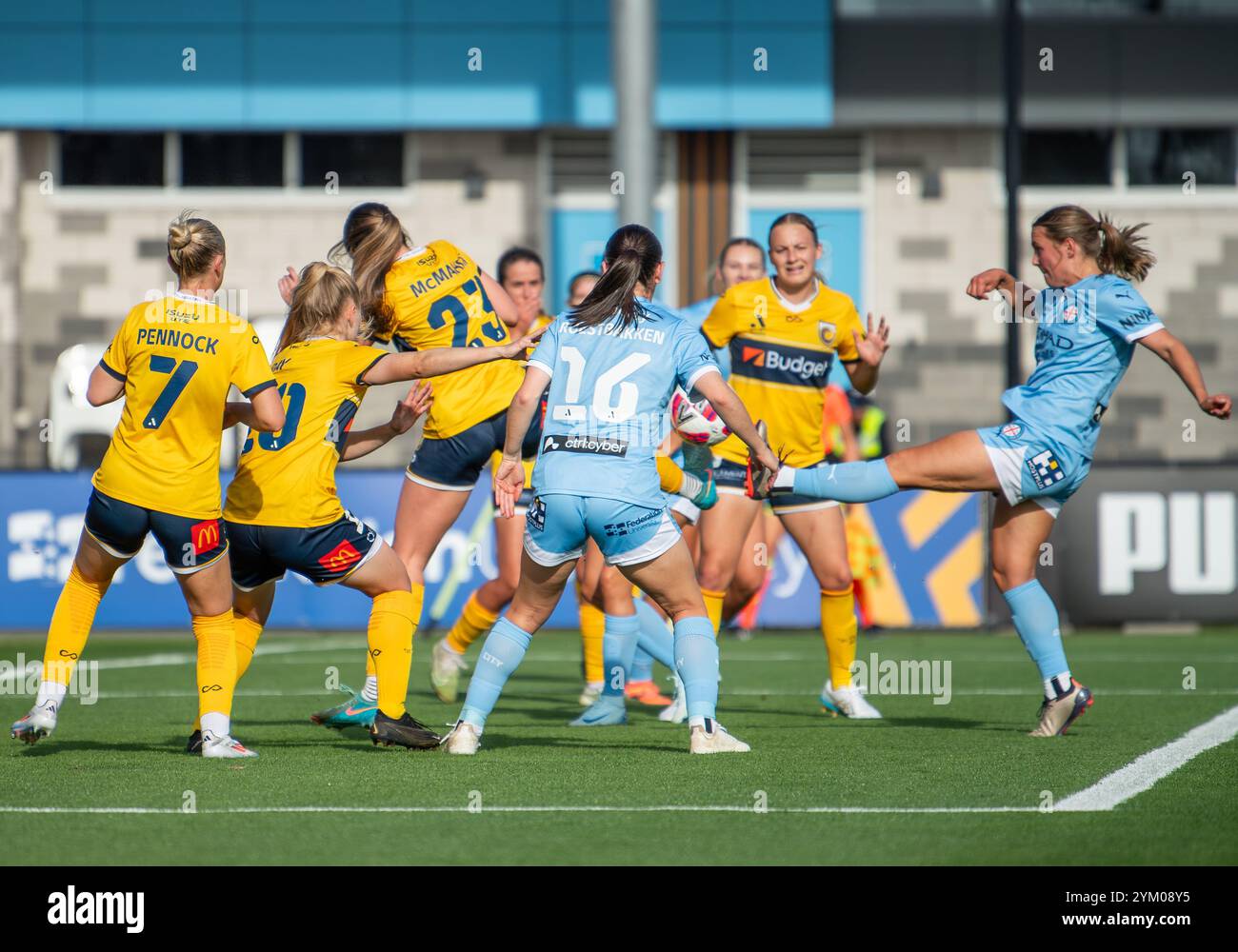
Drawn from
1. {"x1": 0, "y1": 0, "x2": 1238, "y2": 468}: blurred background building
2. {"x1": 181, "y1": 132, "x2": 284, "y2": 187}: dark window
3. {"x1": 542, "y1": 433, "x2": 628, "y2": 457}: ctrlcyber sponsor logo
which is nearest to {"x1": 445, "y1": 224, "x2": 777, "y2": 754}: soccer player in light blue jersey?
{"x1": 542, "y1": 433, "x2": 628, "y2": 457}: ctrlcyber sponsor logo

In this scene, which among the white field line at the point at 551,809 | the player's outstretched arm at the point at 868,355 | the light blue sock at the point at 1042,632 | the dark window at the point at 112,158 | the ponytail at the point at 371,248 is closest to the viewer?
the white field line at the point at 551,809

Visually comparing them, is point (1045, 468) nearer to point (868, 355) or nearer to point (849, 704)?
point (868, 355)

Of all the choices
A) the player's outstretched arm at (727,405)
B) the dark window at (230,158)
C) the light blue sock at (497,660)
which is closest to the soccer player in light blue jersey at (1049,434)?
the player's outstretched arm at (727,405)

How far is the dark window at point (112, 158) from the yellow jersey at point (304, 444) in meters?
14.9

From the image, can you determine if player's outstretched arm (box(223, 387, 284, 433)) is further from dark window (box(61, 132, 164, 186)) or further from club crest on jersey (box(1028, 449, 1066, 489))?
dark window (box(61, 132, 164, 186))

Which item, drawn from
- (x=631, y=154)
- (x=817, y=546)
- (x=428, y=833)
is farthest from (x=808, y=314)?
(x=631, y=154)

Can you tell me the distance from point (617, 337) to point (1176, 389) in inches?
612

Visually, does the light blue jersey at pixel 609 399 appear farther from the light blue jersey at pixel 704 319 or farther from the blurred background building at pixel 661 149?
the blurred background building at pixel 661 149

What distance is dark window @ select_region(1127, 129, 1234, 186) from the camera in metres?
21.2

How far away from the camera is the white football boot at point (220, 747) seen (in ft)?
22.5

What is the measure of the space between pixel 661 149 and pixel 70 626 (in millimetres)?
15020

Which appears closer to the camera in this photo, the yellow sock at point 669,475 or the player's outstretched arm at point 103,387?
the player's outstretched arm at point 103,387
